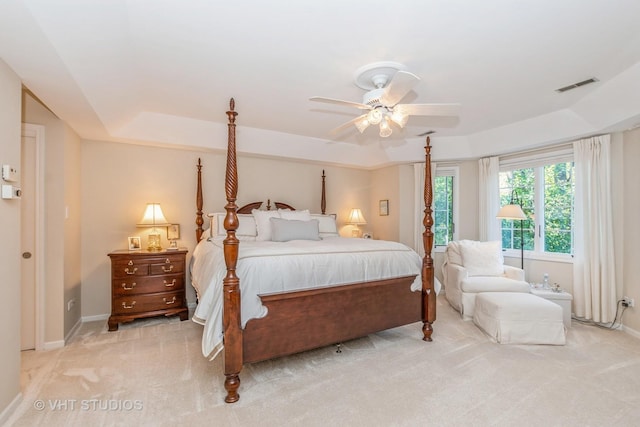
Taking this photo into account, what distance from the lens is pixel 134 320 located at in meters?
3.65

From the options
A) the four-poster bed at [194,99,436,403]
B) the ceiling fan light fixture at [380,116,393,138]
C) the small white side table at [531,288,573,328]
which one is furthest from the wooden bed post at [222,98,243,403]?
the small white side table at [531,288,573,328]

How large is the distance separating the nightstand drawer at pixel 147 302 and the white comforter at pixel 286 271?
3.23ft

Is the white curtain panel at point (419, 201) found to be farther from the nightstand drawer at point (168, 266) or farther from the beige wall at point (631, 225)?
the nightstand drawer at point (168, 266)

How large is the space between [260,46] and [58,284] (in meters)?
2.98

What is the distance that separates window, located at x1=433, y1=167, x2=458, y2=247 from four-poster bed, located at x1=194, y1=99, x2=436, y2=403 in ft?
7.64

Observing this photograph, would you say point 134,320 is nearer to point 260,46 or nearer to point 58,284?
point 58,284

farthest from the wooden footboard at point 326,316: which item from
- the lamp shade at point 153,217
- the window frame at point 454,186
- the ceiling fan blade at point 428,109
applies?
the window frame at point 454,186

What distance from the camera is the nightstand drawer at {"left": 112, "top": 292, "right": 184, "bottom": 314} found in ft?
11.3

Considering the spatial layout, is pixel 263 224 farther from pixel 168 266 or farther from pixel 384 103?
pixel 384 103

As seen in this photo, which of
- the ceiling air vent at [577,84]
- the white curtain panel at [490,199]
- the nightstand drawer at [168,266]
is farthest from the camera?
the white curtain panel at [490,199]

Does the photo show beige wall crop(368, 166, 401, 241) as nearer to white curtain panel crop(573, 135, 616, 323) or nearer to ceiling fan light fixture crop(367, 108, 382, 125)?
white curtain panel crop(573, 135, 616, 323)

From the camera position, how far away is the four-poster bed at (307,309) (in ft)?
6.90

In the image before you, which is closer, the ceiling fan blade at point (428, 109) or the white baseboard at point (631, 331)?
the ceiling fan blade at point (428, 109)

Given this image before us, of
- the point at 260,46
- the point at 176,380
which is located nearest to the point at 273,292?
the point at 176,380
